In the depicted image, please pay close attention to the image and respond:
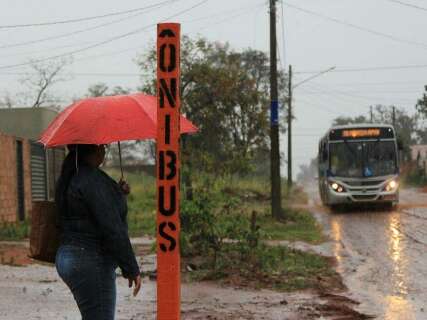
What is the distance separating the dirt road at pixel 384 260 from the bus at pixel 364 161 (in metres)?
1.14

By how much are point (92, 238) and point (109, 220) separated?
6.6 inches

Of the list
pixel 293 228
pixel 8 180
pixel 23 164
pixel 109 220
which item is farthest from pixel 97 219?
pixel 23 164

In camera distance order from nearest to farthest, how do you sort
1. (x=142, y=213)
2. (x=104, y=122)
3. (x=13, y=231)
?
(x=104, y=122)
(x=13, y=231)
(x=142, y=213)

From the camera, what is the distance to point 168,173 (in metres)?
4.08

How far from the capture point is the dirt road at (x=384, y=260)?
29.5 ft

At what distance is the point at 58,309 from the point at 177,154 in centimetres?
490

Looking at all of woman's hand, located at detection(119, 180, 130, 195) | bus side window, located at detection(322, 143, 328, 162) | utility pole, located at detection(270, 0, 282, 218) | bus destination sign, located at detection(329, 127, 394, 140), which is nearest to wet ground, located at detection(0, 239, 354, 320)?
woman's hand, located at detection(119, 180, 130, 195)

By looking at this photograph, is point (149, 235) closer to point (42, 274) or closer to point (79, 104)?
point (42, 274)

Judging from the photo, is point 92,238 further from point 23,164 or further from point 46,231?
point 23,164

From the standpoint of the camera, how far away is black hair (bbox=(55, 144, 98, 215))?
417 centimetres

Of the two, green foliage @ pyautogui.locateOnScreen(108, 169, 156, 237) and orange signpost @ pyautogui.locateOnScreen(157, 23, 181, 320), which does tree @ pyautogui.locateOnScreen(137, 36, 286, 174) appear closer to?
green foliage @ pyautogui.locateOnScreen(108, 169, 156, 237)

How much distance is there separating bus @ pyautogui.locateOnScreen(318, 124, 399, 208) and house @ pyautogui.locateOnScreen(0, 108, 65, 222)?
9807mm

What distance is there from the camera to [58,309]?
8422 millimetres

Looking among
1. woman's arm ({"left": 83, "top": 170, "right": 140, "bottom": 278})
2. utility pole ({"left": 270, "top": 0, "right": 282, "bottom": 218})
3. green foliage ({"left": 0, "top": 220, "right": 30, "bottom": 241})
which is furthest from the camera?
utility pole ({"left": 270, "top": 0, "right": 282, "bottom": 218})
